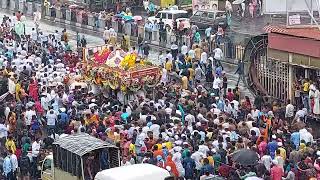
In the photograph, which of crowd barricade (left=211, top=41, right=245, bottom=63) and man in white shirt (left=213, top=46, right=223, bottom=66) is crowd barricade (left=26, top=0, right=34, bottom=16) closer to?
crowd barricade (left=211, top=41, right=245, bottom=63)

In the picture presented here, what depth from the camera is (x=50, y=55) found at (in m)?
33.4

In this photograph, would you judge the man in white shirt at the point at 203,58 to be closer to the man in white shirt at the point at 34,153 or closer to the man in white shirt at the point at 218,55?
the man in white shirt at the point at 218,55

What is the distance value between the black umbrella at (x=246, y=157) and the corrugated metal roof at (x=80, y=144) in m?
2.73

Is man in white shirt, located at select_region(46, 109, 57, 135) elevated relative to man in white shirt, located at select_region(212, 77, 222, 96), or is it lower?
lower

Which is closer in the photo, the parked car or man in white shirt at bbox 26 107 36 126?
man in white shirt at bbox 26 107 36 126

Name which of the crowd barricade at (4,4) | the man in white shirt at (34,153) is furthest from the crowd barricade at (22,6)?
the man in white shirt at (34,153)

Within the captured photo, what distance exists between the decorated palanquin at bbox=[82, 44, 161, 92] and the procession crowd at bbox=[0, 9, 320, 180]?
14.2 inches

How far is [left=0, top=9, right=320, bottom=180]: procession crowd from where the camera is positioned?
20.5m

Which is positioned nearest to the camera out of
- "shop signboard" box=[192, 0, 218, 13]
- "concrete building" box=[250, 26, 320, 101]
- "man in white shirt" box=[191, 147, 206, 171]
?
"man in white shirt" box=[191, 147, 206, 171]

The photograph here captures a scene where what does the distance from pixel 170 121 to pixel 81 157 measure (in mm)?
5112

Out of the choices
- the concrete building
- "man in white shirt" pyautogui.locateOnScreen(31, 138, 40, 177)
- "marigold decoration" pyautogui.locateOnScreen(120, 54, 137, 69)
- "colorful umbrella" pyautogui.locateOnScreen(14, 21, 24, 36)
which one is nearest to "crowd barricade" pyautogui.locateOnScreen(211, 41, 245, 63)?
the concrete building

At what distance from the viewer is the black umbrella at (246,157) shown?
19.6 m

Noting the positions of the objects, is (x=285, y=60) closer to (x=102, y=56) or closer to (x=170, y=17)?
(x=102, y=56)

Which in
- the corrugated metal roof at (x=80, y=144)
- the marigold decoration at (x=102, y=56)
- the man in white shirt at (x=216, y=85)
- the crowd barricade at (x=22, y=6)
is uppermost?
the crowd barricade at (x=22, y=6)
